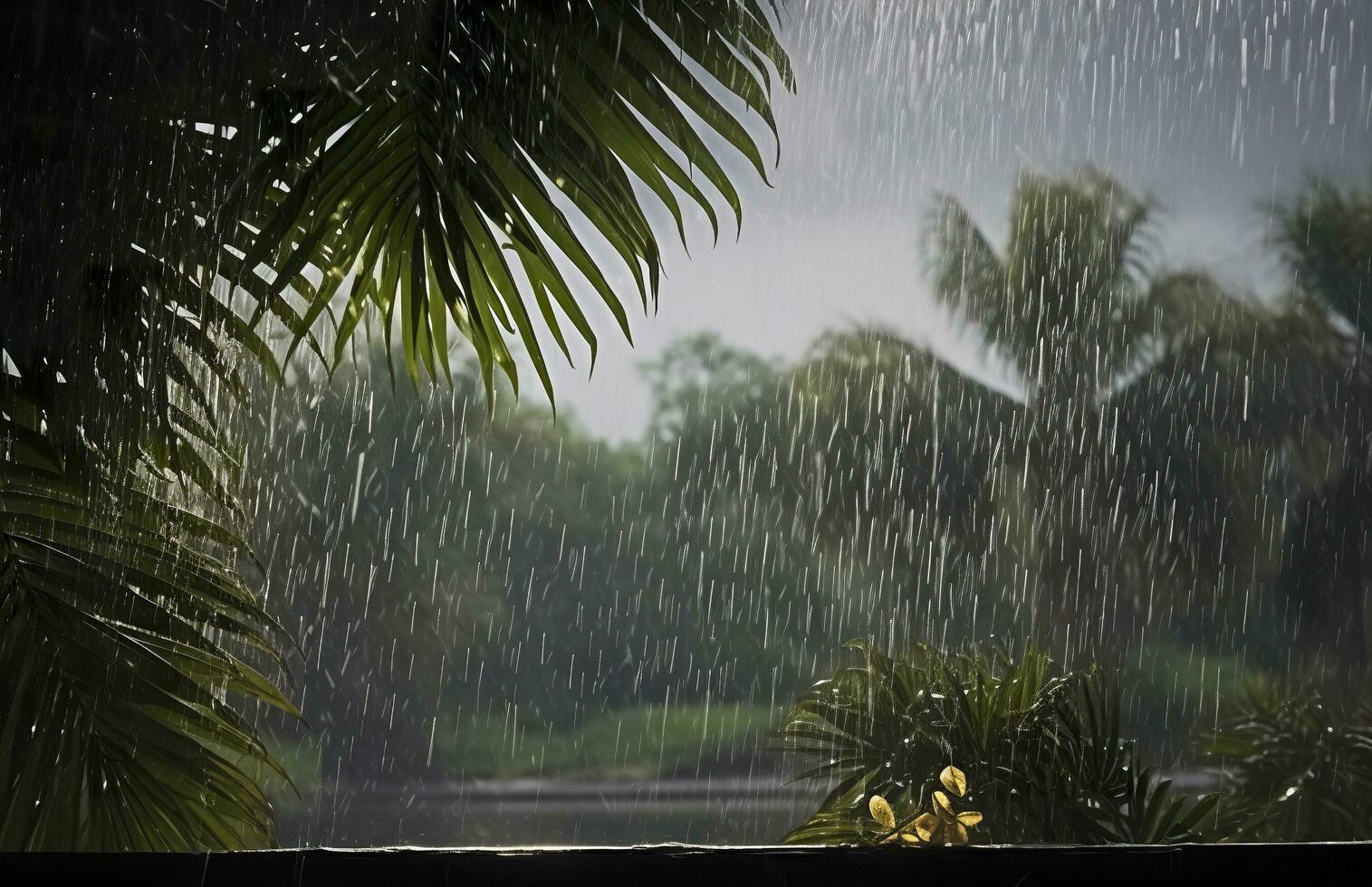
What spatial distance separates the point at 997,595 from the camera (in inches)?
579

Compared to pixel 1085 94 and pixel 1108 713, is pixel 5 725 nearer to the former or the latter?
pixel 1108 713

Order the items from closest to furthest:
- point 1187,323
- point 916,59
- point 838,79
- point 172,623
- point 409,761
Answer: point 172,623
point 1187,323
point 409,761
point 838,79
point 916,59

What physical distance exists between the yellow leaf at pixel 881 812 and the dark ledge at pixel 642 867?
1.84 metres

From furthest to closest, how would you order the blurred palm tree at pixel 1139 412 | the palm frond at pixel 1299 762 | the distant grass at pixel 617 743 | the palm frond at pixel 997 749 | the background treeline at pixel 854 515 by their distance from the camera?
the distant grass at pixel 617 743, the background treeline at pixel 854 515, the blurred palm tree at pixel 1139 412, the palm frond at pixel 1299 762, the palm frond at pixel 997 749

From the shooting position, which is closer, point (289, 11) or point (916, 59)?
point (289, 11)

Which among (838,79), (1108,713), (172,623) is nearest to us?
(172,623)

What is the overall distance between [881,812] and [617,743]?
17006mm

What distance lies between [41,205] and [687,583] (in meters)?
18.5

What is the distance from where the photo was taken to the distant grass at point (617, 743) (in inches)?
709

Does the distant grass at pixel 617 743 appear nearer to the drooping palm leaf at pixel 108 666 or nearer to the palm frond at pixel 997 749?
the palm frond at pixel 997 749

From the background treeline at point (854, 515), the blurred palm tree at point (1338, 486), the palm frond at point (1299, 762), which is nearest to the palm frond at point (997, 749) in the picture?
the palm frond at point (1299, 762)

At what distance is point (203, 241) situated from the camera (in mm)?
1514

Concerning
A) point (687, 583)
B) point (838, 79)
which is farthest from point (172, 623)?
point (838, 79)

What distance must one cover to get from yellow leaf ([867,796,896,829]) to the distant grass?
49.9ft
